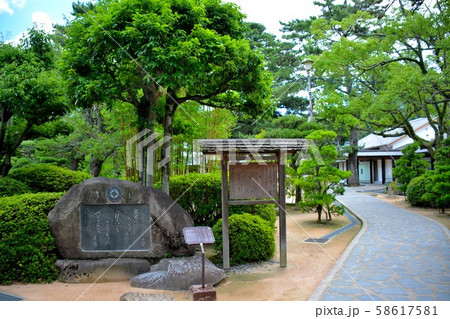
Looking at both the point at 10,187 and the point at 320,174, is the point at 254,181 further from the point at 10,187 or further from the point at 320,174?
the point at 10,187

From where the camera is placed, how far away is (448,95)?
12562mm

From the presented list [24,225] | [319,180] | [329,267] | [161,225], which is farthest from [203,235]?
[319,180]

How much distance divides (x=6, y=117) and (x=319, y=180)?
32.9ft

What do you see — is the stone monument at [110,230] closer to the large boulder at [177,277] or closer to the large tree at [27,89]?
the large boulder at [177,277]

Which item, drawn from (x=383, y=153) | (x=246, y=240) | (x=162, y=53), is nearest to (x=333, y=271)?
(x=246, y=240)

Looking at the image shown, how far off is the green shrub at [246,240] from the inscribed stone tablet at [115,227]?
5.60 feet

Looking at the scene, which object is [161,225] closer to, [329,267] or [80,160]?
[329,267]

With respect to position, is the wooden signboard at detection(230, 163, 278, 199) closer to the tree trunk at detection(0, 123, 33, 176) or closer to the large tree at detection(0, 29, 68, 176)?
the large tree at detection(0, 29, 68, 176)

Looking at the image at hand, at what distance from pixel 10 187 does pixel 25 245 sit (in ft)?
9.44

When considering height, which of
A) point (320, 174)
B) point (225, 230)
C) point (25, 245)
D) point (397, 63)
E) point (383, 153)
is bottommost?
point (25, 245)

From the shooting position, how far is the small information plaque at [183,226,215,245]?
17.9 ft

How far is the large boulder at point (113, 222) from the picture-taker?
267 inches

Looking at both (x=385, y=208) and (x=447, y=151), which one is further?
(x=385, y=208)

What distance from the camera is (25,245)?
21.2 feet
